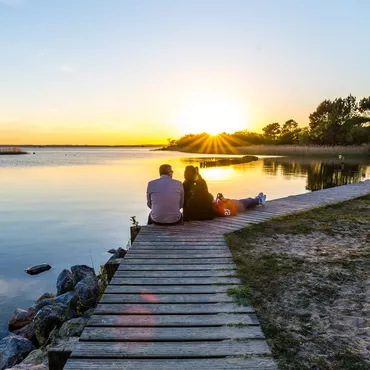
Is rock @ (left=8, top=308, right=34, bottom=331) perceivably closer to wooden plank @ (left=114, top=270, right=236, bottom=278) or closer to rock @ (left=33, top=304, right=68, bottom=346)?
rock @ (left=33, top=304, right=68, bottom=346)

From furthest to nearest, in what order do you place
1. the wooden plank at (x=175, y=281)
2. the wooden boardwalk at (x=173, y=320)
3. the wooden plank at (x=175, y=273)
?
the wooden plank at (x=175, y=273)
the wooden plank at (x=175, y=281)
the wooden boardwalk at (x=173, y=320)

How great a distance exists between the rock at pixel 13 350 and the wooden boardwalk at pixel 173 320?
1898 millimetres

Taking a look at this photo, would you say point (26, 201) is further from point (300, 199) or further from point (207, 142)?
point (207, 142)

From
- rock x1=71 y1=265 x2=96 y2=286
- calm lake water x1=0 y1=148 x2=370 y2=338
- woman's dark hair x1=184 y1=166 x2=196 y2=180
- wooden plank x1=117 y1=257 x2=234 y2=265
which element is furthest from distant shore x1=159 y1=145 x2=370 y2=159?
wooden plank x1=117 y1=257 x2=234 y2=265

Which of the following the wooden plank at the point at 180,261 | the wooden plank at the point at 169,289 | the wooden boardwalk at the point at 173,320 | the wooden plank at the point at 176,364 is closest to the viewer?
the wooden plank at the point at 176,364

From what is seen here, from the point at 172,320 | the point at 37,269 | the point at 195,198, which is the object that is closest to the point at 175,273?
the point at 172,320

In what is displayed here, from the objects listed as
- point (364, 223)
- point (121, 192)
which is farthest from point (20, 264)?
point (121, 192)

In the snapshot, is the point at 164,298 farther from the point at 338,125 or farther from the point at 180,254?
the point at 338,125

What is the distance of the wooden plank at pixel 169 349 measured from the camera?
2.78m

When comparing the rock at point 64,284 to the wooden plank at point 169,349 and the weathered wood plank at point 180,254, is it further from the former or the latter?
→ the wooden plank at point 169,349

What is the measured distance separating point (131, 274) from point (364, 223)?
21.9ft

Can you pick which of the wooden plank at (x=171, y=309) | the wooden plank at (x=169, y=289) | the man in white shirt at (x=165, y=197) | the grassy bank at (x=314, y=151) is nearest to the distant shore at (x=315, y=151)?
the grassy bank at (x=314, y=151)

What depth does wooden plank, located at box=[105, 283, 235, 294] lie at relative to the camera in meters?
4.05

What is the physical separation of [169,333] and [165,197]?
399cm
